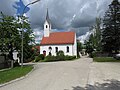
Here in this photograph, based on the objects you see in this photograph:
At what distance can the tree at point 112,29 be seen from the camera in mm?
58656

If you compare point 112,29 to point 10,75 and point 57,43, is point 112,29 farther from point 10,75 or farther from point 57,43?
point 10,75

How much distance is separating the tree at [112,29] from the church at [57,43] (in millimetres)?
11420

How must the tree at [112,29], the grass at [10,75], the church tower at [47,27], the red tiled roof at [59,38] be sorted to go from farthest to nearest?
1. the church tower at [47,27]
2. the red tiled roof at [59,38]
3. the tree at [112,29]
4. the grass at [10,75]

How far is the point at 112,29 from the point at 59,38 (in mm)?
17751

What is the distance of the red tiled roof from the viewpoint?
69544mm

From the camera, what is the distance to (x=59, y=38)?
71.2m

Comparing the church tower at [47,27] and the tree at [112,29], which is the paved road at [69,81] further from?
the church tower at [47,27]

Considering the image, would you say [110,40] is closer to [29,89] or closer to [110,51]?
[110,51]

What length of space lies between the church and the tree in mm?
11420

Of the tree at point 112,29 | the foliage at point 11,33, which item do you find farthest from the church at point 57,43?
the foliage at point 11,33

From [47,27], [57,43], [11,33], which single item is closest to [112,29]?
[57,43]

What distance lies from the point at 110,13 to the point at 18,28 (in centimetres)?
3418

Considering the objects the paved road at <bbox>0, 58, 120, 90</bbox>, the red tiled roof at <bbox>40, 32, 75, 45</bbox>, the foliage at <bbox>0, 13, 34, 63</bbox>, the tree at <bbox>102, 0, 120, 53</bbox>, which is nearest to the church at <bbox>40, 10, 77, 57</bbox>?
the red tiled roof at <bbox>40, 32, 75, 45</bbox>

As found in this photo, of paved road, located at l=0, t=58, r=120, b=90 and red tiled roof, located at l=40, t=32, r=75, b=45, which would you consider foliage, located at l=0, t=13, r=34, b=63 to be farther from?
red tiled roof, located at l=40, t=32, r=75, b=45
